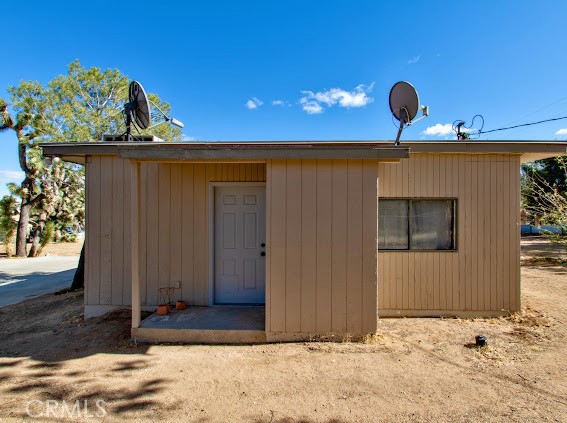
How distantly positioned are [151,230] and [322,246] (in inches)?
115

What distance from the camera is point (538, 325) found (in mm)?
4586

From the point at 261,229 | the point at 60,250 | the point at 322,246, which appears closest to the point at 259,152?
the point at 322,246

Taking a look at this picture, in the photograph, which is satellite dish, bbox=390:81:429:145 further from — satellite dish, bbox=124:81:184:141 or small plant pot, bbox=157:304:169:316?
small plant pot, bbox=157:304:169:316

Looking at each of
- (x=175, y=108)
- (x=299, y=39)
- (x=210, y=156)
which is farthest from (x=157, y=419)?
(x=175, y=108)

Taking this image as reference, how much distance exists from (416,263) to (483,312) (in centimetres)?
140

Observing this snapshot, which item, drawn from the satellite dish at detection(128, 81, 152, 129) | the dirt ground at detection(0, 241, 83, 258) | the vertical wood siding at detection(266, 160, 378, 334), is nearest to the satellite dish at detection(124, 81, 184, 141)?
the satellite dish at detection(128, 81, 152, 129)

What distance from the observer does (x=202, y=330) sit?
13.0 feet

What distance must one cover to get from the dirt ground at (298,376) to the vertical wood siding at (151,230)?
74 cm

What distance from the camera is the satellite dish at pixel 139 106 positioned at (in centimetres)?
541

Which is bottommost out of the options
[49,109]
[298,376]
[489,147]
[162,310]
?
[298,376]

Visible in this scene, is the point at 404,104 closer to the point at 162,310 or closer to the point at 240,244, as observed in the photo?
the point at 240,244

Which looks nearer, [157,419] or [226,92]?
[157,419]

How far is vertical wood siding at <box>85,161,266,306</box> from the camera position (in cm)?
494

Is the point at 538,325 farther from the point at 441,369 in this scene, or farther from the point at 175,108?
the point at 175,108
